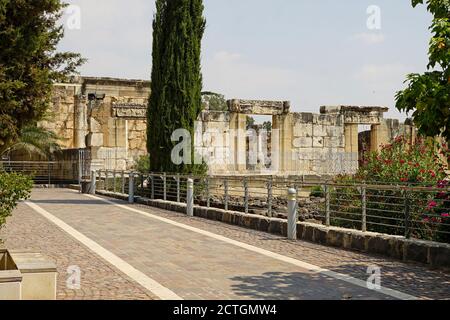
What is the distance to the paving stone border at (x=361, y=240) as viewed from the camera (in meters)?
9.64

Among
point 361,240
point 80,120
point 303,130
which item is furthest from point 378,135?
point 361,240

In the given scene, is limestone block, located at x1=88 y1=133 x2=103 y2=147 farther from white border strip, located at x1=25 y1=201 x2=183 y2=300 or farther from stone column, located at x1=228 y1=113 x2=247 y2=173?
white border strip, located at x1=25 y1=201 x2=183 y2=300

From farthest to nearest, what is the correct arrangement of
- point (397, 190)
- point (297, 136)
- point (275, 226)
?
point (297, 136) → point (275, 226) → point (397, 190)

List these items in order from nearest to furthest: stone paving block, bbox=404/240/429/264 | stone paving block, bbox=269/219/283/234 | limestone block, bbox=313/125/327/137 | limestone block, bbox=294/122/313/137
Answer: stone paving block, bbox=404/240/429/264 < stone paving block, bbox=269/219/283/234 < limestone block, bbox=294/122/313/137 < limestone block, bbox=313/125/327/137

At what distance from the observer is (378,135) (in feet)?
115

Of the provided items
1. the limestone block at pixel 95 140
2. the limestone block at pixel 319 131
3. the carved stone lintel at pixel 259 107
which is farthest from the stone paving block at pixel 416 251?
A: the limestone block at pixel 95 140

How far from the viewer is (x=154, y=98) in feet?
77.4

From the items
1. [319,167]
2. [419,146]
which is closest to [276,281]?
[419,146]

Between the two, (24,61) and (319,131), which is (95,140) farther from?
(24,61)

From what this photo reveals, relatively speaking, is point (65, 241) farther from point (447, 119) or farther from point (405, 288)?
point (447, 119)

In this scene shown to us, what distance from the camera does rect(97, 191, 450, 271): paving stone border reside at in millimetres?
9641

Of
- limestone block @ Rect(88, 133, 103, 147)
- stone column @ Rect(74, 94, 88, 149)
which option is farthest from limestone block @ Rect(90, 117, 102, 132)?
stone column @ Rect(74, 94, 88, 149)

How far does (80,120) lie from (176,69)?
16.4 meters

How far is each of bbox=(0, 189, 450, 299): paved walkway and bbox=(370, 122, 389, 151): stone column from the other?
2131 centimetres
